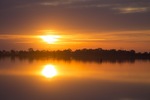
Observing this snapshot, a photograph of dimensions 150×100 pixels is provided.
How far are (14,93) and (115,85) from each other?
588 centimetres

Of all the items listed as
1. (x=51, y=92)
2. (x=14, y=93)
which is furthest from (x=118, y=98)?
(x=14, y=93)

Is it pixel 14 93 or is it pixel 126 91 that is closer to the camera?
pixel 14 93

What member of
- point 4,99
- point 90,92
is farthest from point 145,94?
point 4,99

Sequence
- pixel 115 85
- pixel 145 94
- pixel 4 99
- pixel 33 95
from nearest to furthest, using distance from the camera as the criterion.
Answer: pixel 4 99
pixel 33 95
pixel 145 94
pixel 115 85

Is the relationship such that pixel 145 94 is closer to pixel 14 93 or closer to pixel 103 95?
pixel 103 95

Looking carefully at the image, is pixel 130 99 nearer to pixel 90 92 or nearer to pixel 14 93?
pixel 90 92

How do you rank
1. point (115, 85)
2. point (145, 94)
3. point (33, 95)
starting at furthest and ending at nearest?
point (115, 85) → point (145, 94) → point (33, 95)

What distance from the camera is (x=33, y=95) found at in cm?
1303

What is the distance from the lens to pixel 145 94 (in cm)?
1387

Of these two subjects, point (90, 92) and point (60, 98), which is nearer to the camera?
point (60, 98)

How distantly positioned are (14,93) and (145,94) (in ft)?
18.6

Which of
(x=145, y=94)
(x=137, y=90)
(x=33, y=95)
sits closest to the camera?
(x=33, y=95)

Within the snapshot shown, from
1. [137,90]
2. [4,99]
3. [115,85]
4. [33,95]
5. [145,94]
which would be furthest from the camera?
[115,85]

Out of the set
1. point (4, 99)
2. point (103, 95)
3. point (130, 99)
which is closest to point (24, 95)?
point (4, 99)
